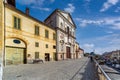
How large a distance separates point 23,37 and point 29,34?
1.99m

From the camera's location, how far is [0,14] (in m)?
4.68

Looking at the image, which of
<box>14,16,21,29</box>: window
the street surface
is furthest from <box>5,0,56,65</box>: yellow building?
the street surface

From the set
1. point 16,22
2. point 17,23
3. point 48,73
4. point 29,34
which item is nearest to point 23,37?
point 29,34

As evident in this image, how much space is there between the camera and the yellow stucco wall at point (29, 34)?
20.4 meters

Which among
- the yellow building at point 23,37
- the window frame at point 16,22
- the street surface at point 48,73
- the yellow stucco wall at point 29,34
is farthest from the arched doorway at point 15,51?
the street surface at point 48,73

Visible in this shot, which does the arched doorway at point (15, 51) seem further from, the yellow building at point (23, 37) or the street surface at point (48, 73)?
the street surface at point (48, 73)

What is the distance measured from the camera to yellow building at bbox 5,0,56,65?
66.4 feet

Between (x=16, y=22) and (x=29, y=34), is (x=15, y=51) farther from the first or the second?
(x=29, y=34)

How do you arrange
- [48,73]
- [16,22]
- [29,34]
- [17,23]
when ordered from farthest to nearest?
[29,34]
[17,23]
[16,22]
[48,73]

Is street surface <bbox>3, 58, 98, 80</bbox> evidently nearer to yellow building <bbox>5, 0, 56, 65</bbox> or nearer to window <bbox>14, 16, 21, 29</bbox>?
yellow building <bbox>5, 0, 56, 65</bbox>

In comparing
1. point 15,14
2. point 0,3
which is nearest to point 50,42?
point 15,14

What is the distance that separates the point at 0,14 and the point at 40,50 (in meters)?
24.3

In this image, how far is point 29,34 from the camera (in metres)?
25.1

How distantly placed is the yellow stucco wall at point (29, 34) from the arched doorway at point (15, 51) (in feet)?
1.44
